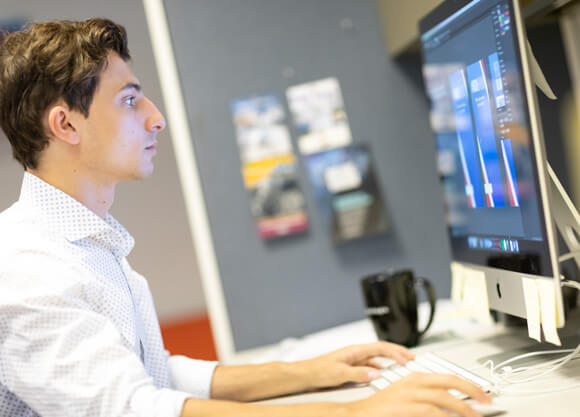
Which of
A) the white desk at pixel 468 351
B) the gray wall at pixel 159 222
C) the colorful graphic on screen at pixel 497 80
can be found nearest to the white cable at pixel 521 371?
the white desk at pixel 468 351

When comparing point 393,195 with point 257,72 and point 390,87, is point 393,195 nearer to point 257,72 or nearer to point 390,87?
point 390,87

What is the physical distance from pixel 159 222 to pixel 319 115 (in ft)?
6.70

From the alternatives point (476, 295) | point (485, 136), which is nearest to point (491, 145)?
point (485, 136)

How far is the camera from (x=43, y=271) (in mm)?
716

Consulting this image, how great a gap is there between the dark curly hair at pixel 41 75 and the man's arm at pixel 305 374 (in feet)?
1.53

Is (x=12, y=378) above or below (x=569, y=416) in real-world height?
above

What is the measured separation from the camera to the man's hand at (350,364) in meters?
0.87

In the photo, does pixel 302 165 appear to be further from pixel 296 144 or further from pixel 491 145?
pixel 491 145

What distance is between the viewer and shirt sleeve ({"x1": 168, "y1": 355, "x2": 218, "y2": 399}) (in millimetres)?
945

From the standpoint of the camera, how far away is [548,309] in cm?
75

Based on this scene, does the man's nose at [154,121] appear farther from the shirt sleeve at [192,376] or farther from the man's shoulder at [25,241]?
the shirt sleeve at [192,376]

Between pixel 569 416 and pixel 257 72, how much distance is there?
3.44ft

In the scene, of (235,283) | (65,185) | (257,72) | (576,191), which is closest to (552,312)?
(576,191)

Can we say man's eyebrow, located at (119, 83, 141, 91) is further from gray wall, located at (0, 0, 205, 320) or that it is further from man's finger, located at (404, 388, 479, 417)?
gray wall, located at (0, 0, 205, 320)
